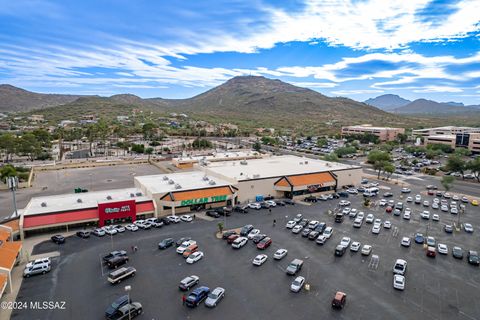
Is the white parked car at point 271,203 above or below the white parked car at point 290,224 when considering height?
above

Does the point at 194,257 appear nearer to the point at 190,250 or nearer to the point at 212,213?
the point at 190,250

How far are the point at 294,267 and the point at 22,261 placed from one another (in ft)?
81.4

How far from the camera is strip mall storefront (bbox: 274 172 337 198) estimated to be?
50.2 meters

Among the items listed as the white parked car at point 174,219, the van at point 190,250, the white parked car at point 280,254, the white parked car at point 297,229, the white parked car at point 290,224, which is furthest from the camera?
the white parked car at point 174,219

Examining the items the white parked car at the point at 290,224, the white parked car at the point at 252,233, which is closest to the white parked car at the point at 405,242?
the white parked car at the point at 290,224

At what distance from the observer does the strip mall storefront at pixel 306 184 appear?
1977 inches

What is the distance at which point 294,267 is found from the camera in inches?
1054

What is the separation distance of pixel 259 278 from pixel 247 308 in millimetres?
Result: 4288

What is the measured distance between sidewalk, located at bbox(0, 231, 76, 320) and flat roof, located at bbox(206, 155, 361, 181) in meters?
25.7

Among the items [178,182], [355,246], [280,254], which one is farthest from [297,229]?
[178,182]

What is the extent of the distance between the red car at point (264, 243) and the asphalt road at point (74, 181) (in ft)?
116

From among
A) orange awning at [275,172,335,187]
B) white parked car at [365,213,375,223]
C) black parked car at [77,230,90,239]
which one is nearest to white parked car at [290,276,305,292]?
white parked car at [365,213,375,223]

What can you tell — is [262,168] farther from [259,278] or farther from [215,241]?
[259,278]

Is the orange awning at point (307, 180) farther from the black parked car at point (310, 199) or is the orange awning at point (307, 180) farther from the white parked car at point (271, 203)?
the white parked car at point (271, 203)
